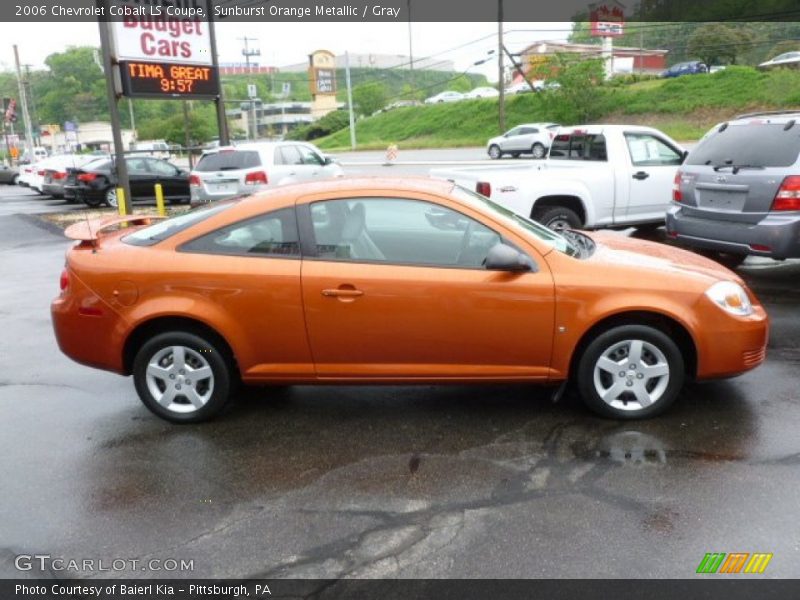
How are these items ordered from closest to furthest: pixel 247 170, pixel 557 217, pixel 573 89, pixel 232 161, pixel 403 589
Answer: pixel 403 589
pixel 557 217
pixel 247 170
pixel 232 161
pixel 573 89

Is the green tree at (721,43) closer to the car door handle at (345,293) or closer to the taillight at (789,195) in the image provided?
the taillight at (789,195)

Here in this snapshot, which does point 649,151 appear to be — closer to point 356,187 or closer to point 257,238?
point 356,187

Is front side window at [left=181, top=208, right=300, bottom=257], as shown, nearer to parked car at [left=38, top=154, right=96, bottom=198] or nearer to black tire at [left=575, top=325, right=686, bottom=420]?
black tire at [left=575, top=325, right=686, bottom=420]

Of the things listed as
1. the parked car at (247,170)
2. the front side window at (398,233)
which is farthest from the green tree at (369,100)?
the front side window at (398,233)

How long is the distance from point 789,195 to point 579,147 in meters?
4.02

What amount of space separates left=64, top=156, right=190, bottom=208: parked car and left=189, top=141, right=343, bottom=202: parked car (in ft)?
17.7

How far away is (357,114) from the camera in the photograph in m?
89.6

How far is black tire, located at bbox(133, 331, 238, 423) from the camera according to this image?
443 centimetres

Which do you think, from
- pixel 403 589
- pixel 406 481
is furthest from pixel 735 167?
pixel 403 589

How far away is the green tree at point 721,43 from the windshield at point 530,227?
213ft

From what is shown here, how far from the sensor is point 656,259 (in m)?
4.58

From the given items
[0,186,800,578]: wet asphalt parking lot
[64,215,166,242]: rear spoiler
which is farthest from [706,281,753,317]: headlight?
[64,215,166,242]: rear spoiler

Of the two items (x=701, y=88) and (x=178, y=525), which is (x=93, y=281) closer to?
(x=178, y=525)

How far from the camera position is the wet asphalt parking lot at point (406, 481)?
3.14 m
